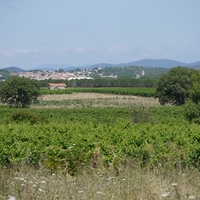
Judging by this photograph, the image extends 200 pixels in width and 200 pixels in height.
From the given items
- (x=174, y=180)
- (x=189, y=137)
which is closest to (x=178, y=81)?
(x=189, y=137)

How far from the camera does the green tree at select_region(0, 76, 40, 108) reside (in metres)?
71.2

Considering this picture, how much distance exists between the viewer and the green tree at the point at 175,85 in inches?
2785

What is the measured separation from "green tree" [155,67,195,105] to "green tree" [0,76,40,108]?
71.9 feet

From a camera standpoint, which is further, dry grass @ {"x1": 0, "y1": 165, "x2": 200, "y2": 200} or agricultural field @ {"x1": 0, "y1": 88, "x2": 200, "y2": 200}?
agricultural field @ {"x1": 0, "y1": 88, "x2": 200, "y2": 200}

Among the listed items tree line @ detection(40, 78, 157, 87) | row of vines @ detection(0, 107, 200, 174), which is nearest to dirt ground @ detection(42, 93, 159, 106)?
tree line @ detection(40, 78, 157, 87)

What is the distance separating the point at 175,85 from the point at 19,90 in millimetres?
26692

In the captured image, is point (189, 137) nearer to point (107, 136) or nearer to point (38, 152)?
point (107, 136)

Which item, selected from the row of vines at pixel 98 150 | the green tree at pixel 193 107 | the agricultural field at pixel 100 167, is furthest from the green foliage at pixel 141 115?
the row of vines at pixel 98 150

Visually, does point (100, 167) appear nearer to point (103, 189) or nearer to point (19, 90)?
point (103, 189)

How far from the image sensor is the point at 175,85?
70500 millimetres

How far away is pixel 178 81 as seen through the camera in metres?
71.1

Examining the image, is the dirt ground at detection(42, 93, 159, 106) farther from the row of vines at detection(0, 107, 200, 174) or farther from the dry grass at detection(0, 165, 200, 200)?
the dry grass at detection(0, 165, 200, 200)

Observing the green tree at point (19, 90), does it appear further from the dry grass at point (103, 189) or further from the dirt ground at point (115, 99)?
the dry grass at point (103, 189)

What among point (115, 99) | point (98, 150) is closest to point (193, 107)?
point (98, 150)
